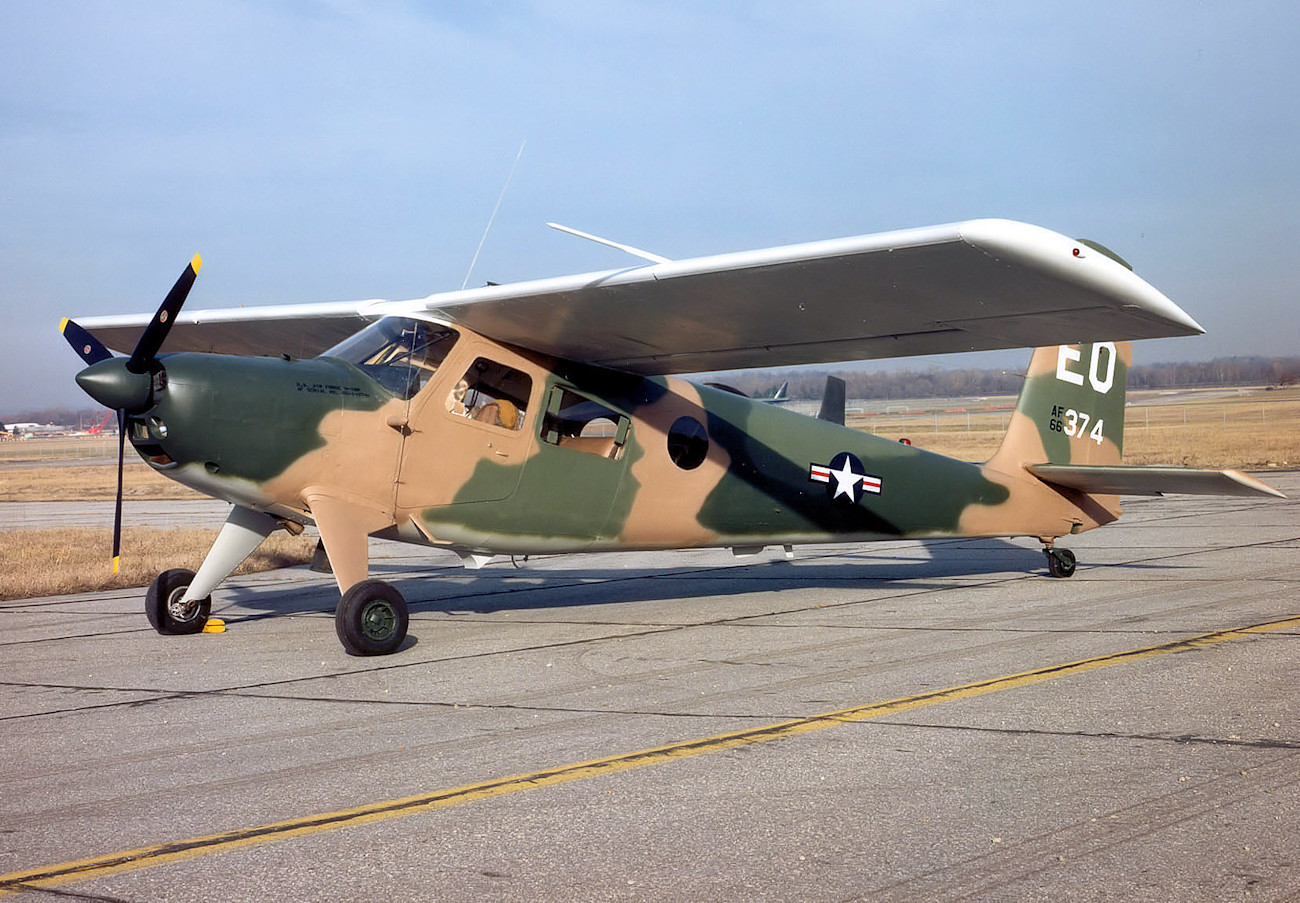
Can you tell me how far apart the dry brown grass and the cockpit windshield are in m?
5.39

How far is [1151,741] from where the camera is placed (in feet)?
15.9

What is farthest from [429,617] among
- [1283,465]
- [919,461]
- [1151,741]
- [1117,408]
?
[1283,465]

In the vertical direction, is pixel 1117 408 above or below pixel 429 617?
above

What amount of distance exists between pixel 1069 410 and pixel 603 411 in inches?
226

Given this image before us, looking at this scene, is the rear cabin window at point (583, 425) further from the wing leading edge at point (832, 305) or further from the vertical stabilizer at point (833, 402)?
the vertical stabilizer at point (833, 402)

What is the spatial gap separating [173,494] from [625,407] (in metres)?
26.9

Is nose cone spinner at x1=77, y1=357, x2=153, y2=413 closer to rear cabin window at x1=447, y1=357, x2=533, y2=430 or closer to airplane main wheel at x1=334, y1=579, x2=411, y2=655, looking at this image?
airplane main wheel at x1=334, y1=579, x2=411, y2=655

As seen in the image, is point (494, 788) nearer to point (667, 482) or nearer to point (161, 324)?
point (161, 324)

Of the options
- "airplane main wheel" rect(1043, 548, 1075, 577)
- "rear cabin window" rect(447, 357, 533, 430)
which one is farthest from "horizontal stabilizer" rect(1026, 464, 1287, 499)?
"rear cabin window" rect(447, 357, 533, 430)

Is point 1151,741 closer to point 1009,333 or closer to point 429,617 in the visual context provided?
point 1009,333

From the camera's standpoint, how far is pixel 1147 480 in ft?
34.9

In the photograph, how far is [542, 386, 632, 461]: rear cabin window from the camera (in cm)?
938

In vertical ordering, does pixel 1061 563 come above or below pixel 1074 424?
below

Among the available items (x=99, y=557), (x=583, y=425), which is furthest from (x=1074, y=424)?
(x=99, y=557)
